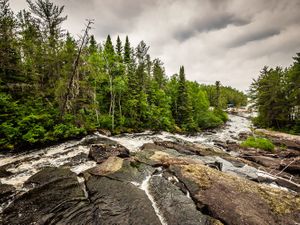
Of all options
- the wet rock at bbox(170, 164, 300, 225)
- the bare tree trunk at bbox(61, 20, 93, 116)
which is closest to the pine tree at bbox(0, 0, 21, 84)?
the bare tree trunk at bbox(61, 20, 93, 116)

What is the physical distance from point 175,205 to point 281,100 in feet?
99.7

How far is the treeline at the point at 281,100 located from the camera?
24484 mm

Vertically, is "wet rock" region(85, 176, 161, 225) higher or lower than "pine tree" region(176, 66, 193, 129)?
lower

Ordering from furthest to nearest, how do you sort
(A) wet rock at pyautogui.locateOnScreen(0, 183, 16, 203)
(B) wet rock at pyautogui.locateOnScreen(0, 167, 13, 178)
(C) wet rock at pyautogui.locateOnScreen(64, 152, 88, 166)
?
→ (C) wet rock at pyautogui.locateOnScreen(64, 152, 88, 166) < (B) wet rock at pyautogui.locateOnScreen(0, 167, 13, 178) < (A) wet rock at pyautogui.locateOnScreen(0, 183, 16, 203)

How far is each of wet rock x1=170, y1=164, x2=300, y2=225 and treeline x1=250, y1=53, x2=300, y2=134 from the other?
985 inches

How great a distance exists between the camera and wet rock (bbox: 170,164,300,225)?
421 cm

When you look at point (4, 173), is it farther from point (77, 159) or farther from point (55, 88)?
point (55, 88)

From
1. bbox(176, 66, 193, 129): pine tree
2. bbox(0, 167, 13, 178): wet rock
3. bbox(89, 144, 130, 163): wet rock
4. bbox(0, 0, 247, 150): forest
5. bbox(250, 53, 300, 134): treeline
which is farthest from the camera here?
bbox(176, 66, 193, 129): pine tree

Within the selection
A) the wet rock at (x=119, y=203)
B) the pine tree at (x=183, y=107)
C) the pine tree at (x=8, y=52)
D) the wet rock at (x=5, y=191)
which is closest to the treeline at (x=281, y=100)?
the pine tree at (x=183, y=107)

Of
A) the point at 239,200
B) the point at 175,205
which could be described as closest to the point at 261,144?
the point at 239,200

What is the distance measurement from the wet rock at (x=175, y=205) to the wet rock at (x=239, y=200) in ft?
1.03

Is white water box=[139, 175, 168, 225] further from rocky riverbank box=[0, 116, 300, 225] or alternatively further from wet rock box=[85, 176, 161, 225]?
wet rock box=[85, 176, 161, 225]

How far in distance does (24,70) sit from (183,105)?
2366 cm

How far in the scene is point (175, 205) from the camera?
4.70m
